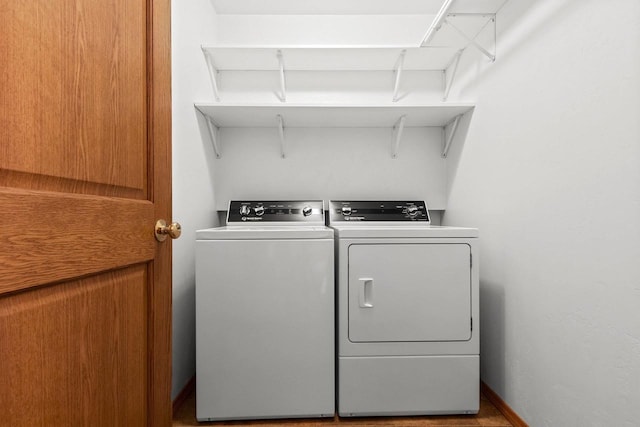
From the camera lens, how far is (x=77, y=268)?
0.68m

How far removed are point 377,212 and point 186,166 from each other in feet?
4.13

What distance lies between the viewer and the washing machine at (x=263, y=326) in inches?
63.5

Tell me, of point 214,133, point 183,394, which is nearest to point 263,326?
point 183,394

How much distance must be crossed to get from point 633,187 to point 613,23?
538mm

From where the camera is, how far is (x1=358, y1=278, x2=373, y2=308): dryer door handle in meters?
1.66

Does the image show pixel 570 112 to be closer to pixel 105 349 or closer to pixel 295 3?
pixel 105 349

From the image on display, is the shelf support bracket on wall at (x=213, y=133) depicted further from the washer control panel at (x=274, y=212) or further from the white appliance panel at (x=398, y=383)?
the white appliance panel at (x=398, y=383)

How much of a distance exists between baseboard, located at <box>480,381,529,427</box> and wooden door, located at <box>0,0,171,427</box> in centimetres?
155

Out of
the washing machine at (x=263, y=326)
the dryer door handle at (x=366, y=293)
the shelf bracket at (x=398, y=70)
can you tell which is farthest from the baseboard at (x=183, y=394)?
the shelf bracket at (x=398, y=70)

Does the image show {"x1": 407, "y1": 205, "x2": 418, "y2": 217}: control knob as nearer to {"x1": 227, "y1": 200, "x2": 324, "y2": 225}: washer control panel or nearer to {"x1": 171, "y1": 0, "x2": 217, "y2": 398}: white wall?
{"x1": 227, "y1": 200, "x2": 324, "y2": 225}: washer control panel

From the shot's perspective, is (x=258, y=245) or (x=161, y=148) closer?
(x=161, y=148)

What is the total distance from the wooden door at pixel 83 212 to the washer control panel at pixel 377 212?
142 cm

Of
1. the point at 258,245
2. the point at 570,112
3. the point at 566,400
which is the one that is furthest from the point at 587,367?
the point at 258,245

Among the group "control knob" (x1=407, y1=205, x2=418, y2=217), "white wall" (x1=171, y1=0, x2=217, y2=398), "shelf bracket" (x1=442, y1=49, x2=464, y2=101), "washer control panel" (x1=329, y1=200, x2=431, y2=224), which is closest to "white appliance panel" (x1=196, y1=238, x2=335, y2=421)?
"white wall" (x1=171, y1=0, x2=217, y2=398)
